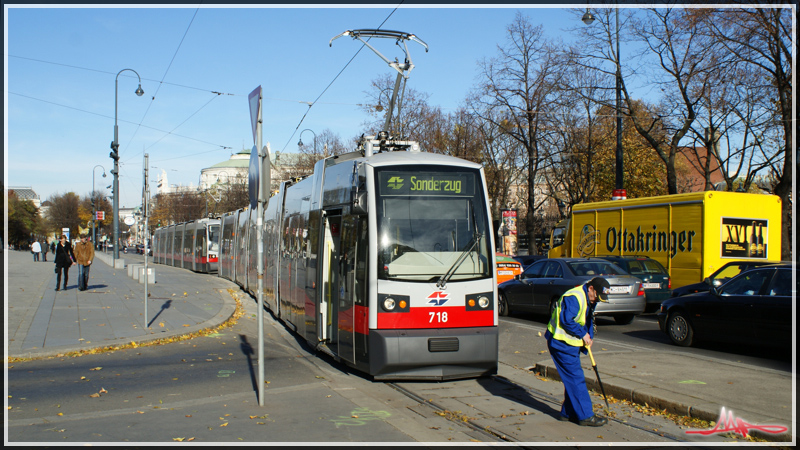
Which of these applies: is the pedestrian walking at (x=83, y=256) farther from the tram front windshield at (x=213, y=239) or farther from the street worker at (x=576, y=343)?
the street worker at (x=576, y=343)

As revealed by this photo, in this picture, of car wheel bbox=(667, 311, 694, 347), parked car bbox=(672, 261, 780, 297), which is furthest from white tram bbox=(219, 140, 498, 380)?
parked car bbox=(672, 261, 780, 297)

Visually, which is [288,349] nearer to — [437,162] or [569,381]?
[437,162]

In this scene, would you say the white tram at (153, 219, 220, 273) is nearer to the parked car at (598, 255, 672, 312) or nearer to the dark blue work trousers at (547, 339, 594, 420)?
the parked car at (598, 255, 672, 312)

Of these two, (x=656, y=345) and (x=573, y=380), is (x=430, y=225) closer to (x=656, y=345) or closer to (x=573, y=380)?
(x=573, y=380)

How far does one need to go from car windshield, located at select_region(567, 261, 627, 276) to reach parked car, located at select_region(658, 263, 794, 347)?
3.01 m

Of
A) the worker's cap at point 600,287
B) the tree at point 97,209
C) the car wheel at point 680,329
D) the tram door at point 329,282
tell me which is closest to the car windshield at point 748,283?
the car wheel at point 680,329

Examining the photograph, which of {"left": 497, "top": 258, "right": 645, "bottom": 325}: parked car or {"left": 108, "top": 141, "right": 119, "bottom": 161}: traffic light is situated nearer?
{"left": 497, "top": 258, "right": 645, "bottom": 325}: parked car

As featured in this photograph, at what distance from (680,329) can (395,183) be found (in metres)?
6.57

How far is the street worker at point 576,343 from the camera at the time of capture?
636 centimetres

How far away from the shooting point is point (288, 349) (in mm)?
11750

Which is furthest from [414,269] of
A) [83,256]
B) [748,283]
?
[83,256]

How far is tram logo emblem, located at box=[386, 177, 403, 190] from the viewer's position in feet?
28.3

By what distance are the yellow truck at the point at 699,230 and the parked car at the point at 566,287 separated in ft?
9.78

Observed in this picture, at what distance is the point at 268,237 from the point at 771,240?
537 inches
